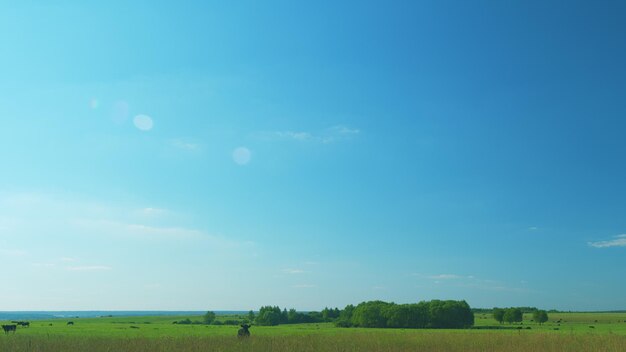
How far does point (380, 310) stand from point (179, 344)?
101 m

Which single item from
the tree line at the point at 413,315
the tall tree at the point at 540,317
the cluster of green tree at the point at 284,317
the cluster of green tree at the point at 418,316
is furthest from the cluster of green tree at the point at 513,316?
the cluster of green tree at the point at 284,317

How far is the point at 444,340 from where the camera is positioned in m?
24.7

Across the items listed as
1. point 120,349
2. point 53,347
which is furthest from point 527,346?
point 53,347

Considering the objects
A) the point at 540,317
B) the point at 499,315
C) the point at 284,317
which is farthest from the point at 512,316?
the point at 284,317

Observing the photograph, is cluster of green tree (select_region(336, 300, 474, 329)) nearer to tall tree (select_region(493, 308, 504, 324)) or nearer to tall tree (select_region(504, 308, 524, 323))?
tall tree (select_region(504, 308, 524, 323))

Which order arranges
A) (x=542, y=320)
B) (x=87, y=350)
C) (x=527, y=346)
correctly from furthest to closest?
(x=542, y=320) < (x=527, y=346) < (x=87, y=350)

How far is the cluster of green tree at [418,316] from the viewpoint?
358 feet

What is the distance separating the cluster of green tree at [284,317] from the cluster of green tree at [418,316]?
1014 inches

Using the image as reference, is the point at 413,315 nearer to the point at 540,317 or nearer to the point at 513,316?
the point at 513,316

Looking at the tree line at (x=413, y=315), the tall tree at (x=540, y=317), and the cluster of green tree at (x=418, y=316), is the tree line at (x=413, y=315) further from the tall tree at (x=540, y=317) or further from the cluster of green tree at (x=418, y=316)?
the tall tree at (x=540, y=317)

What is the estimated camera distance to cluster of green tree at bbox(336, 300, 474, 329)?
10906cm

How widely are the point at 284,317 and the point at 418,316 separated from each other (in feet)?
141

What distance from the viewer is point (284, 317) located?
13962 centimetres

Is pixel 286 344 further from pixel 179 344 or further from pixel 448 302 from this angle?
pixel 448 302
